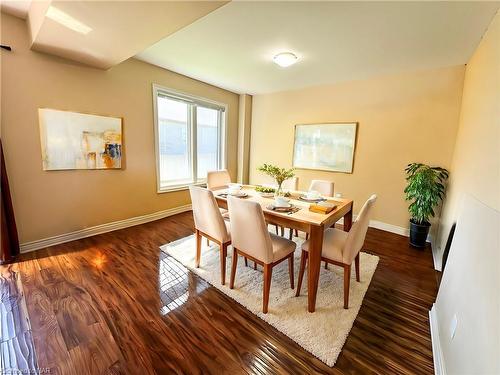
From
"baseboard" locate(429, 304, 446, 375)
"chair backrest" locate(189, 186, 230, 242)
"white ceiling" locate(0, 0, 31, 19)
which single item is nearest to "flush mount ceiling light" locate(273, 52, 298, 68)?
"chair backrest" locate(189, 186, 230, 242)

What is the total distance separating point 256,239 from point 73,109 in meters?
2.89

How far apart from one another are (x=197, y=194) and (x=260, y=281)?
3.56 feet

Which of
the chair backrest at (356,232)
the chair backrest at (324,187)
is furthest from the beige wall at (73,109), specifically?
the chair backrest at (356,232)

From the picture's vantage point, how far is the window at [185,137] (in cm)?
376

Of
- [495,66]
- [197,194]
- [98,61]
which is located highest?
[98,61]

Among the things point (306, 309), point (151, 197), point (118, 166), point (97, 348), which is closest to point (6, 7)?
point (118, 166)

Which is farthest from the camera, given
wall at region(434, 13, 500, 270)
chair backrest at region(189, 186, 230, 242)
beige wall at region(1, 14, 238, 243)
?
beige wall at region(1, 14, 238, 243)

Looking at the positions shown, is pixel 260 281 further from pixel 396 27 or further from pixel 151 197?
pixel 396 27

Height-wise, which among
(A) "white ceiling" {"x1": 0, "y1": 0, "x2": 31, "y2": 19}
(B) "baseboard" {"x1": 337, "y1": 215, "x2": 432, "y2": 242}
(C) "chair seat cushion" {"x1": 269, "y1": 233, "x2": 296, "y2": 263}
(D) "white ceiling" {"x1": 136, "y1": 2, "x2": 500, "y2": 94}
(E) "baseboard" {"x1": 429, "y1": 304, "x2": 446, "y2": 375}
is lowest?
(E) "baseboard" {"x1": 429, "y1": 304, "x2": 446, "y2": 375}

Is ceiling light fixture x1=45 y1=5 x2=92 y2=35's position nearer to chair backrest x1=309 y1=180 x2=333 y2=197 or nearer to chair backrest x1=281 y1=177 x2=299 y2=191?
chair backrest x1=281 y1=177 x2=299 y2=191

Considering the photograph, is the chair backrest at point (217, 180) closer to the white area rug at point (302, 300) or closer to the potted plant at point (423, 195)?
the white area rug at point (302, 300)

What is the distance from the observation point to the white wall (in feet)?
2.94

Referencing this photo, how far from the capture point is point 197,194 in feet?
6.81

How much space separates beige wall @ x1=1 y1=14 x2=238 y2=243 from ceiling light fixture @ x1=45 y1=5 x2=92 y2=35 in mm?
980
